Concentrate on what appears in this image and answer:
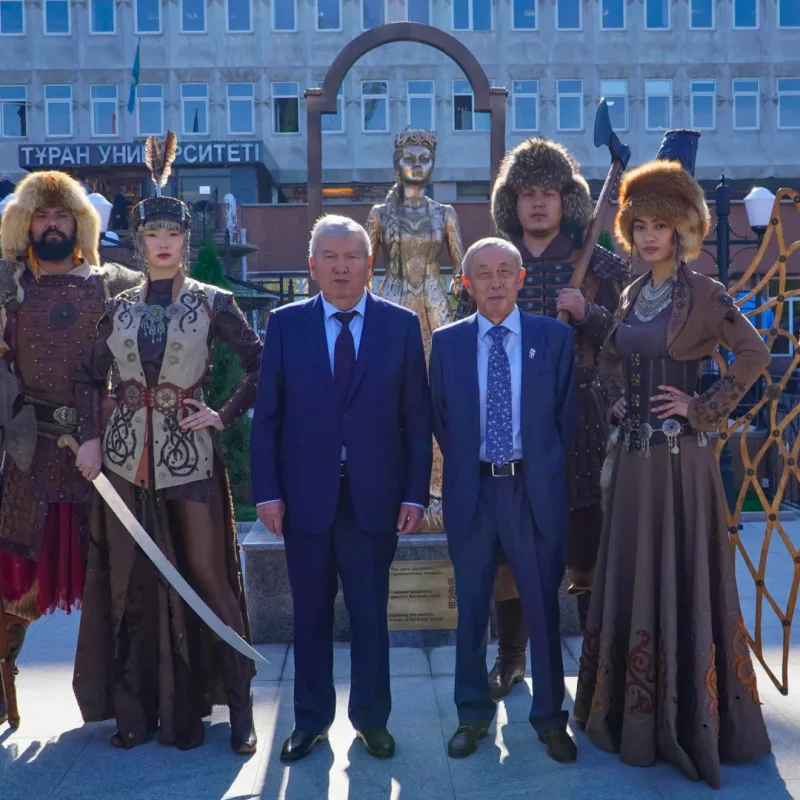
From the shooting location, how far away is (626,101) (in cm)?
3155

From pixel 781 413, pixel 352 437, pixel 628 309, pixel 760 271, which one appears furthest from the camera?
pixel 760 271

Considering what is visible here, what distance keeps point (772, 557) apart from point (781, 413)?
402 centimetres

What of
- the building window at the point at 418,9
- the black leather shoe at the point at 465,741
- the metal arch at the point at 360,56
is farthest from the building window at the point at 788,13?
the black leather shoe at the point at 465,741

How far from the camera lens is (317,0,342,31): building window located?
31.2m

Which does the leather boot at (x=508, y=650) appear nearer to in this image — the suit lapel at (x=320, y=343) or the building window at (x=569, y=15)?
the suit lapel at (x=320, y=343)

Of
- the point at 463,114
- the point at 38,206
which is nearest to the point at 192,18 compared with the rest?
the point at 463,114

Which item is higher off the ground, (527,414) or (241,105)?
(241,105)

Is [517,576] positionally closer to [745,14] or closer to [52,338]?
[52,338]

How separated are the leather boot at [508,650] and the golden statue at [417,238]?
167 cm

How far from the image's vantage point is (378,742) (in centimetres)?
379

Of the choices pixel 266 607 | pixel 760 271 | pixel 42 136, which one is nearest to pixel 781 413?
pixel 266 607

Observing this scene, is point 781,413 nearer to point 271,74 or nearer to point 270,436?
point 270,436

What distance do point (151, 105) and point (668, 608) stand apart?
31195mm

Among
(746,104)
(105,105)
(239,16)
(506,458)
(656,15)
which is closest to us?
(506,458)
